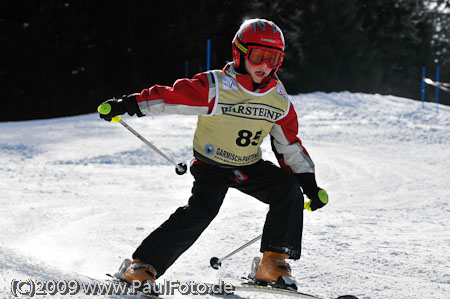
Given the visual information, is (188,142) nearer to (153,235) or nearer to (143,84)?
(153,235)

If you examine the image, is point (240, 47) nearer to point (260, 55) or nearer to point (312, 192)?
point (260, 55)

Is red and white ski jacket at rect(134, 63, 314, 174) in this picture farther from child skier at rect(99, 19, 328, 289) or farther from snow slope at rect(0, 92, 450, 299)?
snow slope at rect(0, 92, 450, 299)

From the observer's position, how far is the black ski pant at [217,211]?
297cm

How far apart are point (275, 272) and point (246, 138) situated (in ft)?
2.53

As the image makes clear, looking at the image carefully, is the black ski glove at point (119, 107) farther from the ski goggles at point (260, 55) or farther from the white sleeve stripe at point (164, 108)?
the ski goggles at point (260, 55)

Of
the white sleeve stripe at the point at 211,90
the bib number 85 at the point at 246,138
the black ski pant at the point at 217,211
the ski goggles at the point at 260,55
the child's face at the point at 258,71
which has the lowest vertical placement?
the black ski pant at the point at 217,211

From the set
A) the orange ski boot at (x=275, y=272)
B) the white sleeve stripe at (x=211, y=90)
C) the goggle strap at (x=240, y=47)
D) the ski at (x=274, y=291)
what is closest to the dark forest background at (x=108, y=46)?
the goggle strap at (x=240, y=47)

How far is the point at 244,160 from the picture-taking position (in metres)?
3.21

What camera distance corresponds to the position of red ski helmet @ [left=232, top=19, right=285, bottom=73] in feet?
10.2

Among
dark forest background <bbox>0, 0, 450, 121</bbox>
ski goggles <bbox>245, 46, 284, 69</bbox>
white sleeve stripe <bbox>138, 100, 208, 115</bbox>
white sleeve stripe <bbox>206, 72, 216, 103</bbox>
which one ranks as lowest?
dark forest background <bbox>0, 0, 450, 121</bbox>

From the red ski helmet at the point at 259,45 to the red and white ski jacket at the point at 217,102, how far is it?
93mm

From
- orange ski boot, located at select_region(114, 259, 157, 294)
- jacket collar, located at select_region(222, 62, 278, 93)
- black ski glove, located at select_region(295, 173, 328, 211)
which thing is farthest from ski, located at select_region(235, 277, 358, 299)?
jacket collar, located at select_region(222, 62, 278, 93)

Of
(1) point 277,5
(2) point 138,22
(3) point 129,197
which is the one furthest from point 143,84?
(3) point 129,197

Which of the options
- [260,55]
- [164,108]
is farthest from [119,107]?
[260,55]
